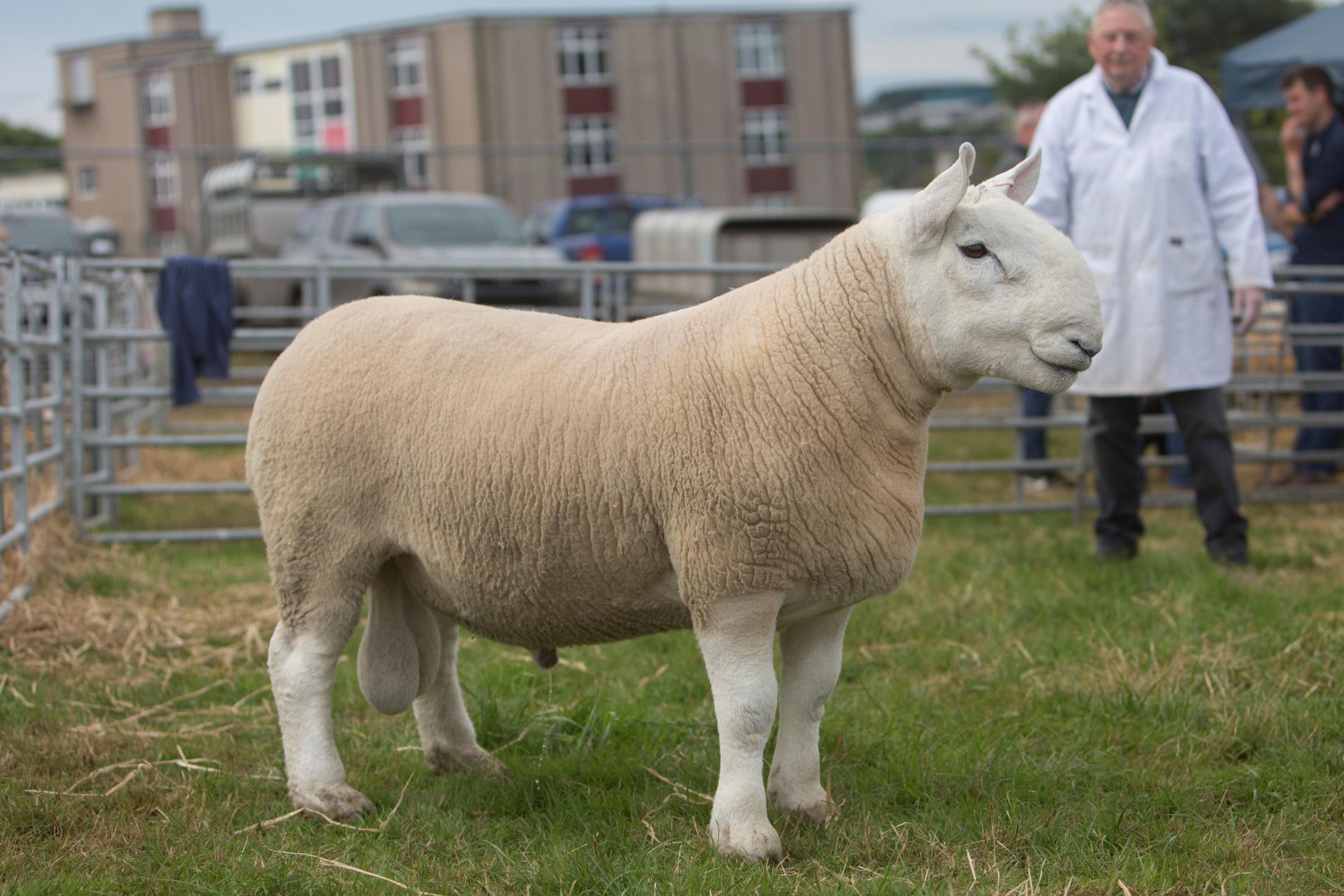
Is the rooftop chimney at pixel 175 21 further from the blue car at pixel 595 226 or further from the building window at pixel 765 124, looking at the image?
the blue car at pixel 595 226

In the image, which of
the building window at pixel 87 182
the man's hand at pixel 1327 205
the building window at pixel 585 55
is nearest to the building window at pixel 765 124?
the building window at pixel 585 55

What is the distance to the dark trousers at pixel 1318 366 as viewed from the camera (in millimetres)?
7527

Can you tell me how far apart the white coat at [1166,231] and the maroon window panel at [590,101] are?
3479 centimetres

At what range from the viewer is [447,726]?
3.45 metres

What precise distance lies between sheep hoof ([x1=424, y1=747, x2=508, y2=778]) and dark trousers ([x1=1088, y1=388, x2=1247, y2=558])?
9.85ft

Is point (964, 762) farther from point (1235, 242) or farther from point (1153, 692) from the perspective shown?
point (1235, 242)

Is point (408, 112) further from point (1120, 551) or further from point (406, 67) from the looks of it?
point (1120, 551)

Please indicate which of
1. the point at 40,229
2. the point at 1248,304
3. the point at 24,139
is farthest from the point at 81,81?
the point at 1248,304

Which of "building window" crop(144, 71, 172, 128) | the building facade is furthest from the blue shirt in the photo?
"building window" crop(144, 71, 172, 128)

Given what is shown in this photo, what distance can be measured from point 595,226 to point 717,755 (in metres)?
16.3

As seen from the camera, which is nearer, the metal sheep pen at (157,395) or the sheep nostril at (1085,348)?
the sheep nostril at (1085,348)

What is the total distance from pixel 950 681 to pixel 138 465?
20.1 ft

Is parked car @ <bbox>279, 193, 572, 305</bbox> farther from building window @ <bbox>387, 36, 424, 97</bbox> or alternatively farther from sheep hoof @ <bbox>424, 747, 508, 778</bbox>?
building window @ <bbox>387, 36, 424, 97</bbox>

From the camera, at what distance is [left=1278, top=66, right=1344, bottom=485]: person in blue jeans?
742cm
